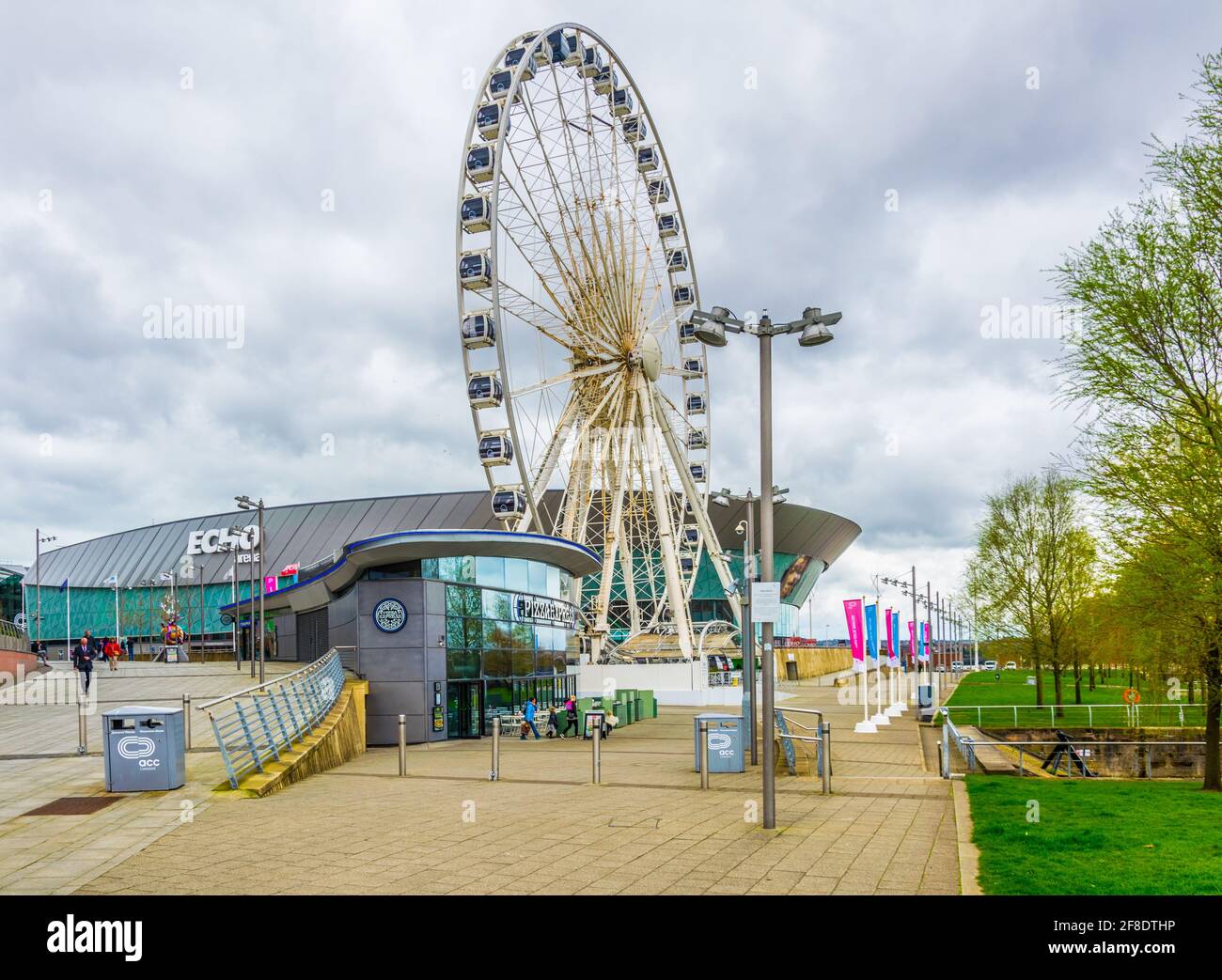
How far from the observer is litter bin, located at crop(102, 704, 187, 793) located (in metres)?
14.7

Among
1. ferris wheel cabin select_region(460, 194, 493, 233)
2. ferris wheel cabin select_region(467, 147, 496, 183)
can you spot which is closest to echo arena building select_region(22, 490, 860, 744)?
ferris wheel cabin select_region(460, 194, 493, 233)

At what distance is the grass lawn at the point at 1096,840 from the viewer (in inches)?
367

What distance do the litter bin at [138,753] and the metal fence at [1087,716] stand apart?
2582 centimetres

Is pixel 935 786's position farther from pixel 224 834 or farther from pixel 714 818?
pixel 224 834

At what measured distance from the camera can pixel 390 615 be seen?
27.1 m

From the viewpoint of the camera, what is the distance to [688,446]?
166 ft

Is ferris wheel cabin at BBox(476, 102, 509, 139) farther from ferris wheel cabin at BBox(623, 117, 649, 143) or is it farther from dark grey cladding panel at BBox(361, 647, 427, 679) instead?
dark grey cladding panel at BBox(361, 647, 427, 679)

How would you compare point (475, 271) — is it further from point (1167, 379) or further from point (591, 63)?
point (1167, 379)

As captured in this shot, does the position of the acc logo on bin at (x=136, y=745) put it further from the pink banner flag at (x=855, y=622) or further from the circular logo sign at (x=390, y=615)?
the pink banner flag at (x=855, y=622)

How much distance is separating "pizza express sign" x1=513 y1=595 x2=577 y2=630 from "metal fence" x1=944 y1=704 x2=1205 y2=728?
42.6 ft

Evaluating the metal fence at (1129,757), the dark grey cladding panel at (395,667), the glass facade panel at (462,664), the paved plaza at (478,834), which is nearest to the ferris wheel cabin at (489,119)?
the glass facade panel at (462,664)
